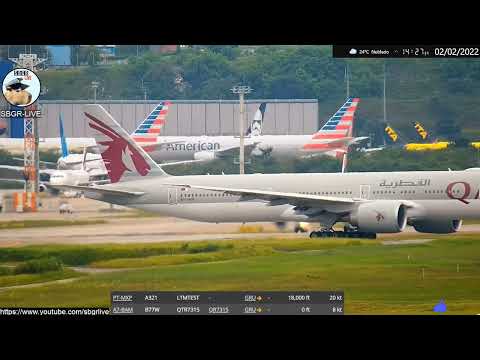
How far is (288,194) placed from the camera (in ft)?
89.1

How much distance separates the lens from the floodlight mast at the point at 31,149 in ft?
54.4

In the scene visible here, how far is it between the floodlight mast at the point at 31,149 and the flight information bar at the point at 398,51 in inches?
201

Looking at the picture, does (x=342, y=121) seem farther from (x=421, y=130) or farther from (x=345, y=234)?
(x=345, y=234)

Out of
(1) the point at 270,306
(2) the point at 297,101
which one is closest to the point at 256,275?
(1) the point at 270,306

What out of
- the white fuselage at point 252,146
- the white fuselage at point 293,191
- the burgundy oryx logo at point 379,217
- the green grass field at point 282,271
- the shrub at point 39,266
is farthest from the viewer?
the burgundy oryx logo at point 379,217

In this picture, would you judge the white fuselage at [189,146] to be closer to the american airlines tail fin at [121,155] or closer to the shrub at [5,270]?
the american airlines tail fin at [121,155]

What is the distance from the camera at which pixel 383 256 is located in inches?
765

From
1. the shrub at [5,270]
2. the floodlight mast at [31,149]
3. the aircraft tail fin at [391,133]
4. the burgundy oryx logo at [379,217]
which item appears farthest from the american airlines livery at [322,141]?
the shrub at [5,270]

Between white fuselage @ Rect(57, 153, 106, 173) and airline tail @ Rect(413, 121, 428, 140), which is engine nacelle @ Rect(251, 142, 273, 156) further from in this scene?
white fuselage @ Rect(57, 153, 106, 173)

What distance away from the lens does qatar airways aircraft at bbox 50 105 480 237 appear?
25031 mm

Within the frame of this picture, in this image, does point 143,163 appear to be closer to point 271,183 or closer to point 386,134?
point 271,183

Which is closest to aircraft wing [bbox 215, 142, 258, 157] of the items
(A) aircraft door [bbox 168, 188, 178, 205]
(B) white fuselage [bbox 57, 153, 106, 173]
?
(B) white fuselage [bbox 57, 153, 106, 173]

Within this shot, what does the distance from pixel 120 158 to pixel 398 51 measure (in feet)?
46.5

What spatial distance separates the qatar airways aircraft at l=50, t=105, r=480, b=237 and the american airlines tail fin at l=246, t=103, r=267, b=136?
4377 mm
